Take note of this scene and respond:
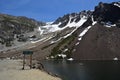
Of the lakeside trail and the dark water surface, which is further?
the dark water surface

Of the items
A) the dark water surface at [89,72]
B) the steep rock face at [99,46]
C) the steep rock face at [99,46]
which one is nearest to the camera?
the dark water surface at [89,72]

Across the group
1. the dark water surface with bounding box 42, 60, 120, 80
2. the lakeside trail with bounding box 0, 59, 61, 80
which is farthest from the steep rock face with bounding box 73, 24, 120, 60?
the lakeside trail with bounding box 0, 59, 61, 80

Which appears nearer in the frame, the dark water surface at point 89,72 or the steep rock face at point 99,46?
the dark water surface at point 89,72

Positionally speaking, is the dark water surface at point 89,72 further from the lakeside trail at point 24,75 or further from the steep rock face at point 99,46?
the steep rock face at point 99,46

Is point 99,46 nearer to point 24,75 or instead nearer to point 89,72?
point 89,72

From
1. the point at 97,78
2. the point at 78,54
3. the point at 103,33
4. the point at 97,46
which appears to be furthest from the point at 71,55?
the point at 97,78

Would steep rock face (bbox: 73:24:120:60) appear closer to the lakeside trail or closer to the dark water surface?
the dark water surface

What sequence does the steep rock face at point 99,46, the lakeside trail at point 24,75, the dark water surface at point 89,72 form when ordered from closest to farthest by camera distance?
1. the lakeside trail at point 24,75
2. the dark water surface at point 89,72
3. the steep rock face at point 99,46

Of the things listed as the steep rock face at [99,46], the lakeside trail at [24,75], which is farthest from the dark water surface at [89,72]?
the steep rock face at [99,46]

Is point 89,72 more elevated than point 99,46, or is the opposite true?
point 99,46

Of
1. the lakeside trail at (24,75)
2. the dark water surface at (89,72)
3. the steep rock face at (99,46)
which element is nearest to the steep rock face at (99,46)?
the steep rock face at (99,46)

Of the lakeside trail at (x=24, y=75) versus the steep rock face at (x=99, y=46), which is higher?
the steep rock face at (x=99, y=46)

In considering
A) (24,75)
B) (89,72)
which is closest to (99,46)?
(89,72)

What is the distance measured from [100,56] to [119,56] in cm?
1286
